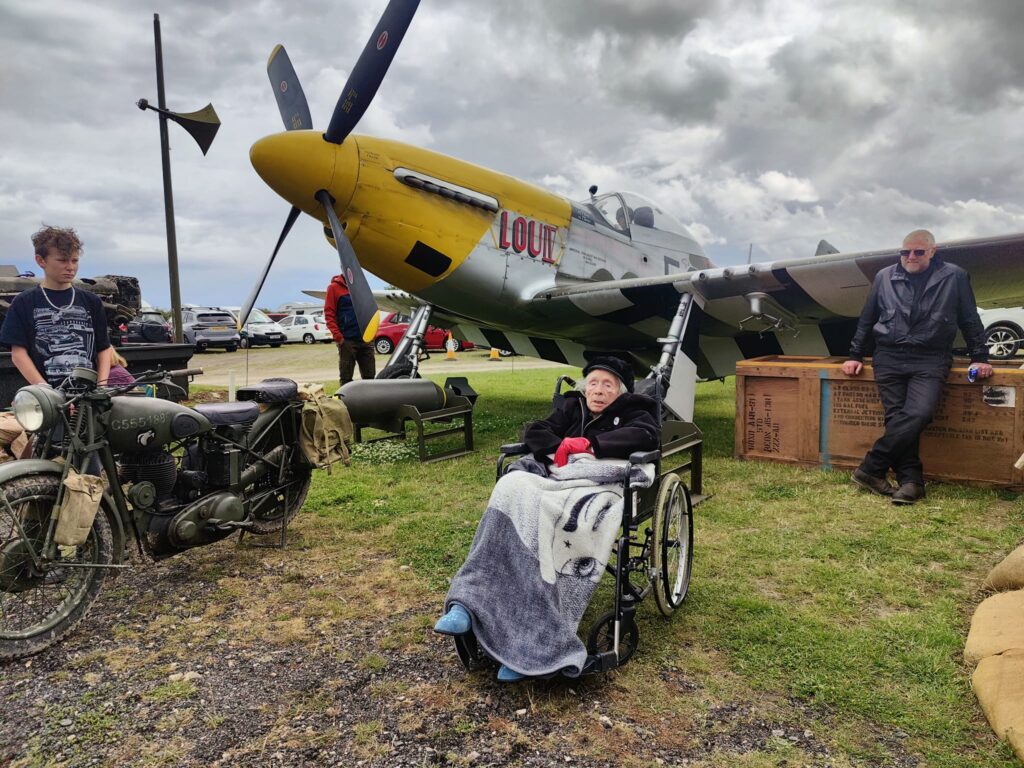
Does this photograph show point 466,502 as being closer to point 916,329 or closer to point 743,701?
point 743,701

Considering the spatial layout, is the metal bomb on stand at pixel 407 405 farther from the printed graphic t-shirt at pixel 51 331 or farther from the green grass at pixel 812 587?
the printed graphic t-shirt at pixel 51 331

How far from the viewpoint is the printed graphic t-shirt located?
3.20 metres

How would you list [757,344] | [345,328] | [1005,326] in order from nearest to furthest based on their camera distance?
1. [757,344]
2. [345,328]
3. [1005,326]

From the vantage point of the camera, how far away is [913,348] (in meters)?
4.45

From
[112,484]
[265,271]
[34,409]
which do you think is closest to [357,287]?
[265,271]

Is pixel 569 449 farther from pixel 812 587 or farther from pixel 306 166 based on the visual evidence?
pixel 306 166

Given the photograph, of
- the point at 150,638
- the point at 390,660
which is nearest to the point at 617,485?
the point at 390,660

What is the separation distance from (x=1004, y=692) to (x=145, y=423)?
338 cm

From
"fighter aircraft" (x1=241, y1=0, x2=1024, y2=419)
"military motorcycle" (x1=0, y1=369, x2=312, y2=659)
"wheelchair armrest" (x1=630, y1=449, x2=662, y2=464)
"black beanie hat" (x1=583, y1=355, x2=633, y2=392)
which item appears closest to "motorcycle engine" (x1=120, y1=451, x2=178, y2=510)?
"military motorcycle" (x1=0, y1=369, x2=312, y2=659)

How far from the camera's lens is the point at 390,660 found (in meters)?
2.43

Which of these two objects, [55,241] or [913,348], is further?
[913,348]

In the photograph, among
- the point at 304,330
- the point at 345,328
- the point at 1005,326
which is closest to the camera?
the point at 345,328

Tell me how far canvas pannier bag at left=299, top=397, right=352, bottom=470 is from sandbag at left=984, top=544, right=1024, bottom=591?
3306 mm

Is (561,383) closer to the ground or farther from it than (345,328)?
closer to the ground
